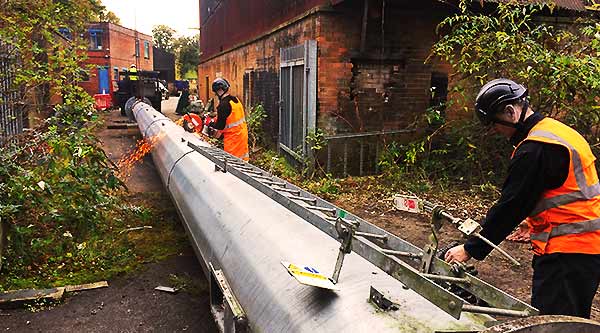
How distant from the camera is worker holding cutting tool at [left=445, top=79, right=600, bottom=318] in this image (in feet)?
→ 7.68

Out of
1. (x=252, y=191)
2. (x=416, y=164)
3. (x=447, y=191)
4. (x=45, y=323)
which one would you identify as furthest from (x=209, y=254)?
(x=416, y=164)

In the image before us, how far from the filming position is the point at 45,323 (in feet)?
12.8

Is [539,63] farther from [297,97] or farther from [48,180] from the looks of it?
[48,180]

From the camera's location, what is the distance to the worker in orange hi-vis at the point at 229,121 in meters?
6.48

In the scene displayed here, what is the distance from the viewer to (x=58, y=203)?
16.3 ft

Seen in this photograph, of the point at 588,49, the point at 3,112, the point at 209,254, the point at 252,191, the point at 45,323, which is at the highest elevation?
the point at 588,49

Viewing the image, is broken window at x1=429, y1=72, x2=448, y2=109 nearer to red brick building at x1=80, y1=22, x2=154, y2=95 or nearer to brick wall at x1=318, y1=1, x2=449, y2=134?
brick wall at x1=318, y1=1, x2=449, y2=134

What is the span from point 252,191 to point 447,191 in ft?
15.3

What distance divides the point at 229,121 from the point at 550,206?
190 inches

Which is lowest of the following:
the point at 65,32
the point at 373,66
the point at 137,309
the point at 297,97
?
the point at 137,309

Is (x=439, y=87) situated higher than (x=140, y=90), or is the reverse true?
(x=140, y=90)

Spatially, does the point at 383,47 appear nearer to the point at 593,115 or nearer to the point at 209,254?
the point at 593,115

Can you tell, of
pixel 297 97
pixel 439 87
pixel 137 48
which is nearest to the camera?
pixel 439 87

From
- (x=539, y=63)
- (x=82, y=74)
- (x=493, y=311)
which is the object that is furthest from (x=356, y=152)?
(x=493, y=311)
